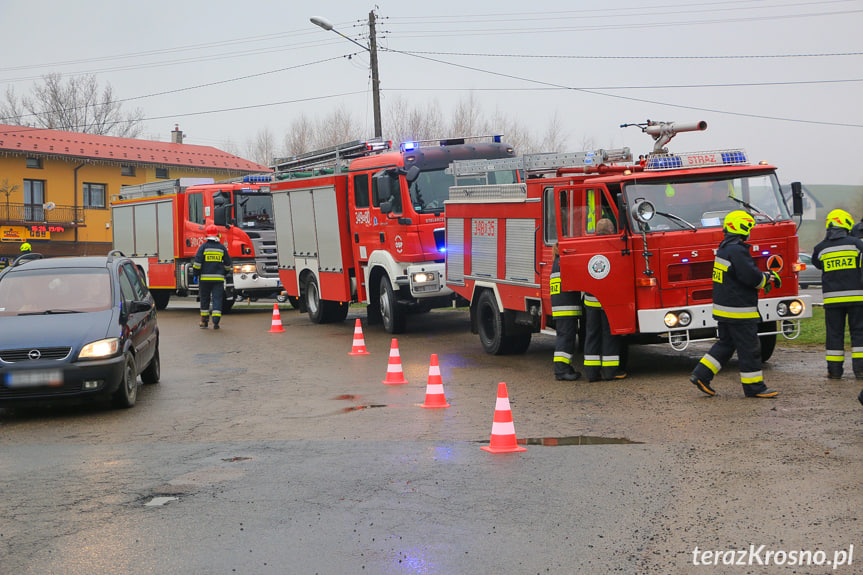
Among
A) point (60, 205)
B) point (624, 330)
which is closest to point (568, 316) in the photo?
point (624, 330)

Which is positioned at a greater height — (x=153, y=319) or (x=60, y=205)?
(x=60, y=205)

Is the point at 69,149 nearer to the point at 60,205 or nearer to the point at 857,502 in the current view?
the point at 60,205

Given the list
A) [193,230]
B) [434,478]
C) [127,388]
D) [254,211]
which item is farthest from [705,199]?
[193,230]

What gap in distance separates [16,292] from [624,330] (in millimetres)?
6813

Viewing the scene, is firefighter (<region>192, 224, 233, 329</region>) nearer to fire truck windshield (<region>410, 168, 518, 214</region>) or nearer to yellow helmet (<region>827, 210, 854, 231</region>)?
fire truck windshield (<region>410, 168, 518, 214</region>)

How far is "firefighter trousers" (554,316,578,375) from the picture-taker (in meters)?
11.8

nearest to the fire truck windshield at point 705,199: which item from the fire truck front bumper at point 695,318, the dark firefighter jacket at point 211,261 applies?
the fire truck front bumper at point 695,318

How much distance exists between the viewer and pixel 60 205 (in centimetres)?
5550

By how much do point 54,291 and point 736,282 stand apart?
7.35 m

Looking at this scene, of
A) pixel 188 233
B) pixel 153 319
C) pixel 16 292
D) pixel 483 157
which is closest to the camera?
pixel 16 292

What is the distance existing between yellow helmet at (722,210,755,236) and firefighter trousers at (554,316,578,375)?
94.1 inches

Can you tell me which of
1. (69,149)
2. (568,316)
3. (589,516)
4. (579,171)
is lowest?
(589,516)

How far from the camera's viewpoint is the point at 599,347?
1181cm

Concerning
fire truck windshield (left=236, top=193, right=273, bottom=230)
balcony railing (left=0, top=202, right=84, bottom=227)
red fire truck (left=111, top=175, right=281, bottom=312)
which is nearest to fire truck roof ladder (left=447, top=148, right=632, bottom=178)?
fire truck windshield (left=236, top=193, right=273, bottom=230)
